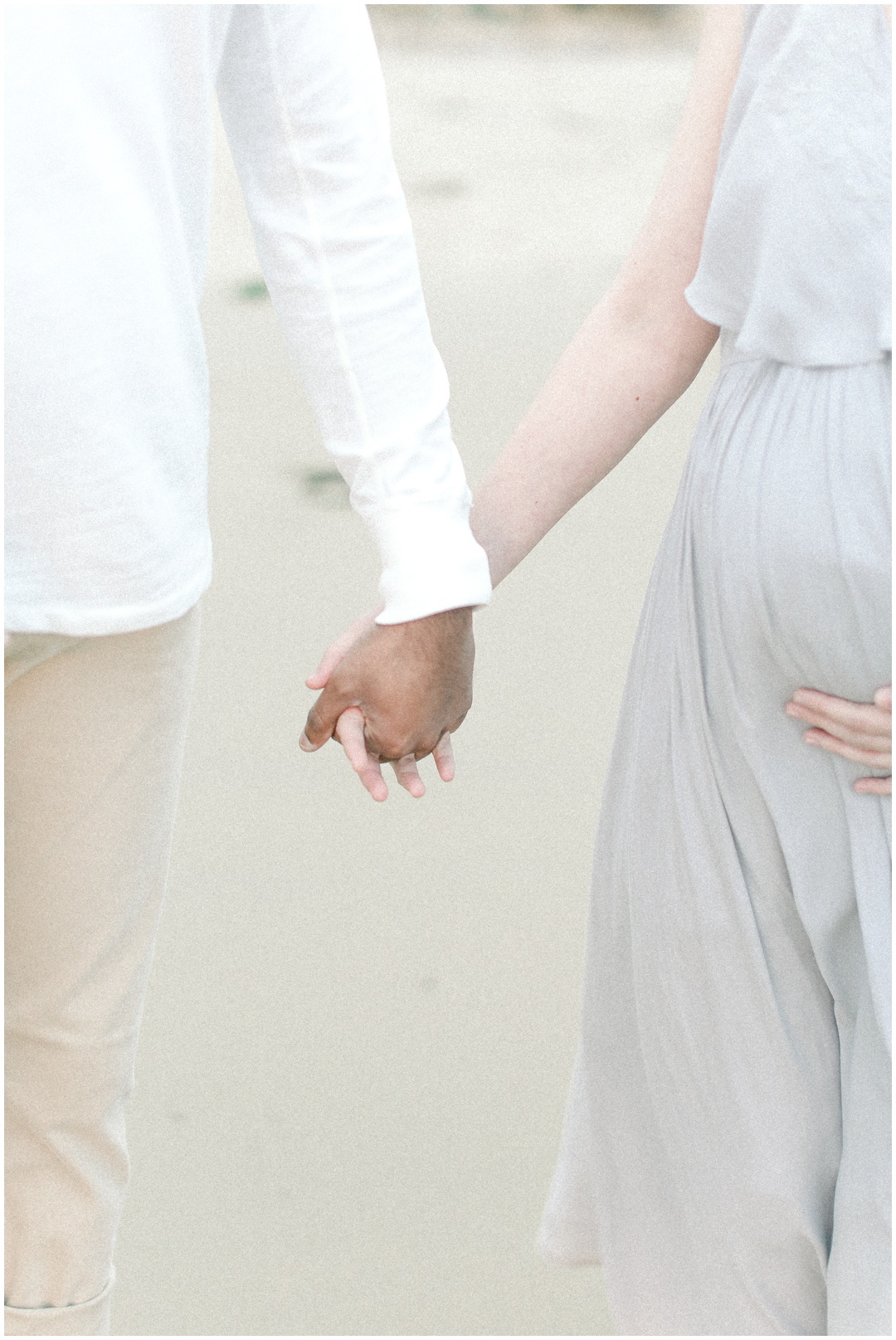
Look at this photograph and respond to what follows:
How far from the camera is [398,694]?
1404 millimetres

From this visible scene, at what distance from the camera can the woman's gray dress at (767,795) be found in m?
1.14

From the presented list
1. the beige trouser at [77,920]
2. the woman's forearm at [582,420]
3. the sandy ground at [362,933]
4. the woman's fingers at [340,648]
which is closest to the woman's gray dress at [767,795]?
the woman's forearm at [582,420]

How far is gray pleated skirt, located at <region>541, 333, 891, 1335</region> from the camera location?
1.16m

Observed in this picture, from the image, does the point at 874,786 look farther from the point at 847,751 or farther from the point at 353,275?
the point at 353,275

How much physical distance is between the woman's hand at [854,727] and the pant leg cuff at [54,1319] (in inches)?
36.4

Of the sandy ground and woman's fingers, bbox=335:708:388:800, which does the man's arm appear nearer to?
woman's fingers, bbox=335:708:388:800

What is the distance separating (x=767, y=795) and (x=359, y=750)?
39cm

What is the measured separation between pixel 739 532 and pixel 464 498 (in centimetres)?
30

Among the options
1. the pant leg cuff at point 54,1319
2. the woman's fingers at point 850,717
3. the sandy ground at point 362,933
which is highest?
the woman's fingers at point 850,717

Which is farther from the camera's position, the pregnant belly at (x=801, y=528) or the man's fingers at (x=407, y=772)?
the man's fingers at (x=407, y=772)

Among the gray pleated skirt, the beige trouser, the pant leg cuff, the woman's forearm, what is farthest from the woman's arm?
the pant leg cuff

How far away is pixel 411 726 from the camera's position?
1426 millimetres

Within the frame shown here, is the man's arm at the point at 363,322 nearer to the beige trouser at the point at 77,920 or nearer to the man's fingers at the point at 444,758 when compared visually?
the man's fingers at the point at 444,758

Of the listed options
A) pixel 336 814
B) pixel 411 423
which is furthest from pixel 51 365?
pixel 336 814
